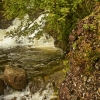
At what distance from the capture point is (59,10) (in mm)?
9609

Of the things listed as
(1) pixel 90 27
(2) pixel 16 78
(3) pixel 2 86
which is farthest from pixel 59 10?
(3) pixel 2 86

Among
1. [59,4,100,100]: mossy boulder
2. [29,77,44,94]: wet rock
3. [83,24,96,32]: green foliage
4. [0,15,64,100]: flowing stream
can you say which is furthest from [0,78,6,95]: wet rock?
[83,24,96,32]: green foliage

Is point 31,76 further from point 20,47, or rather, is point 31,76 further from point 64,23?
point 20,47

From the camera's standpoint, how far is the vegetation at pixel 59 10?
9.52 meters

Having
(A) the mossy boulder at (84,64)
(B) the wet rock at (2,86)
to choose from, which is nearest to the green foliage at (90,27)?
(A) the mossy boulder at (84,64)

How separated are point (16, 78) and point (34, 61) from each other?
254 cm

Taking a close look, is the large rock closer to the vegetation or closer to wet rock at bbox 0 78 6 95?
wet rock at bbox 0 78 6 95

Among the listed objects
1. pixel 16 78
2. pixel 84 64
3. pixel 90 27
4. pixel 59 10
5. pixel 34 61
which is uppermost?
pixel 59 10

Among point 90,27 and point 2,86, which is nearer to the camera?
point 90,27

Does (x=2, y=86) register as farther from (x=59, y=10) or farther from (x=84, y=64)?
(x=84, y=64)

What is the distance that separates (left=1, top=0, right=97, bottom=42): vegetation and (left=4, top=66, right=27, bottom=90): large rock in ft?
8.52

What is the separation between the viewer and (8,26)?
58.9 ft

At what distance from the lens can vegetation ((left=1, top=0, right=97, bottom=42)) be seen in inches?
Answer: 375

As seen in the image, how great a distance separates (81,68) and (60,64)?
5280 millimetres
